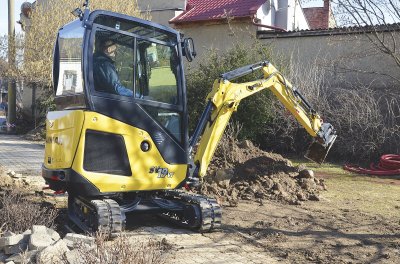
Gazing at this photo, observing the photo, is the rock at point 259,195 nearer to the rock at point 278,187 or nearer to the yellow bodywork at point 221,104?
the rock at point 278,187

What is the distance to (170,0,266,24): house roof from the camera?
21.8 metres

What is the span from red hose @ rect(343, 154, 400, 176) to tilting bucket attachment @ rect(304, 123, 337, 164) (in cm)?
345

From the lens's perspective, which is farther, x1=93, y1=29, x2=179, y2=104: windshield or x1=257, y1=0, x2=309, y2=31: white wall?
x1=257, y1=0, x2=309, y2=31: white wall

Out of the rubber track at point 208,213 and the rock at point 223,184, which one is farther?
the rock at point 223,184

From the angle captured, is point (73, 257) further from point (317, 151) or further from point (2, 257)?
point (317, 151)

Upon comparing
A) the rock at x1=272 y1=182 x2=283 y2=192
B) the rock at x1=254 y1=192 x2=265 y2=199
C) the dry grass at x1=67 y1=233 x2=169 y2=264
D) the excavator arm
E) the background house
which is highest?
the background house

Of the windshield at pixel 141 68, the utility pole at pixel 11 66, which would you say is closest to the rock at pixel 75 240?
the windshield at pixel 141 68

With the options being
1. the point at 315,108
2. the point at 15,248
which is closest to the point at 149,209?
the point at 15,248

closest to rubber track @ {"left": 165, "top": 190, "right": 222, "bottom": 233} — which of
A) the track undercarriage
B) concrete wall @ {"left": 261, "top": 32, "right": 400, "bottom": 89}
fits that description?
the track undercarriage

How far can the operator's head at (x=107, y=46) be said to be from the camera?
676cm

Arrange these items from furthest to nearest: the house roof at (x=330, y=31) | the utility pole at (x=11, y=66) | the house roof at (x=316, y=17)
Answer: the house roof at (x=316, y=17)
the utility pole at (x=11, y=66)
the house roof at (x=330, y=31)

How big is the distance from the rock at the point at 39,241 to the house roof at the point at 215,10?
16.4m

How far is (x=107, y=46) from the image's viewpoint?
6812mm

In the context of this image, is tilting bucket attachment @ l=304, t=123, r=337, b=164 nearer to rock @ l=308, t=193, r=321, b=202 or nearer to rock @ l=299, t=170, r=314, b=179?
rock @ l=299, t=170, r=314, b=179
